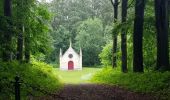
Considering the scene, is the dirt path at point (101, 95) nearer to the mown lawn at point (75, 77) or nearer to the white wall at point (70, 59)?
the mown lawn at point (75, 77)

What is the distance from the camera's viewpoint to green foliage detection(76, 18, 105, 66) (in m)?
97.9

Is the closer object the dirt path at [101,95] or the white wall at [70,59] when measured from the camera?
the dirt path at [101,95]

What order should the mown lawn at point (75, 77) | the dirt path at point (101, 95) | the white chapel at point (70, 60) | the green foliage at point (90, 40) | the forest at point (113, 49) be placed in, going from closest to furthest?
the dirt path at point (101, 95) < the forest at point (113, 49) < the mown lawn at point (75, 77) < the white chapel at point (70, 60) < the green foliage at point (90, 40)

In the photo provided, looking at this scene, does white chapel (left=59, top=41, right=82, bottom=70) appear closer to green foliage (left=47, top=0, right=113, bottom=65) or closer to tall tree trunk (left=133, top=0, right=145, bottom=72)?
green foliage (left=47, top=0, right=113, bottom=65)

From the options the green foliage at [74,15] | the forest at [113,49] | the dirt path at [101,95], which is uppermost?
the green foliage at [74,15]

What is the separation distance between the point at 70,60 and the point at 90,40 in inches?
321

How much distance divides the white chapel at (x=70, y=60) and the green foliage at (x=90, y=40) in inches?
149

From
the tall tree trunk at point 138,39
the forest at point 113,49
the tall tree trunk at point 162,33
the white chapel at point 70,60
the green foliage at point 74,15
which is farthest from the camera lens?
the green foliage at point 74,15

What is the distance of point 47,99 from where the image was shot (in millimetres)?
12852

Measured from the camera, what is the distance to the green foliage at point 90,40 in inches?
3853

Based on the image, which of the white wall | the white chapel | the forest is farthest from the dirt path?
the white chapel

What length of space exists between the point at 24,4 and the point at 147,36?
951 centimetres

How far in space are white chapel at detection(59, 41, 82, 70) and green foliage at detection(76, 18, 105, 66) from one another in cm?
377

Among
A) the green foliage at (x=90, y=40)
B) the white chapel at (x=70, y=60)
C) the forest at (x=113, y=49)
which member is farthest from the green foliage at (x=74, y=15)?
the forest at (x=113, y=49)
